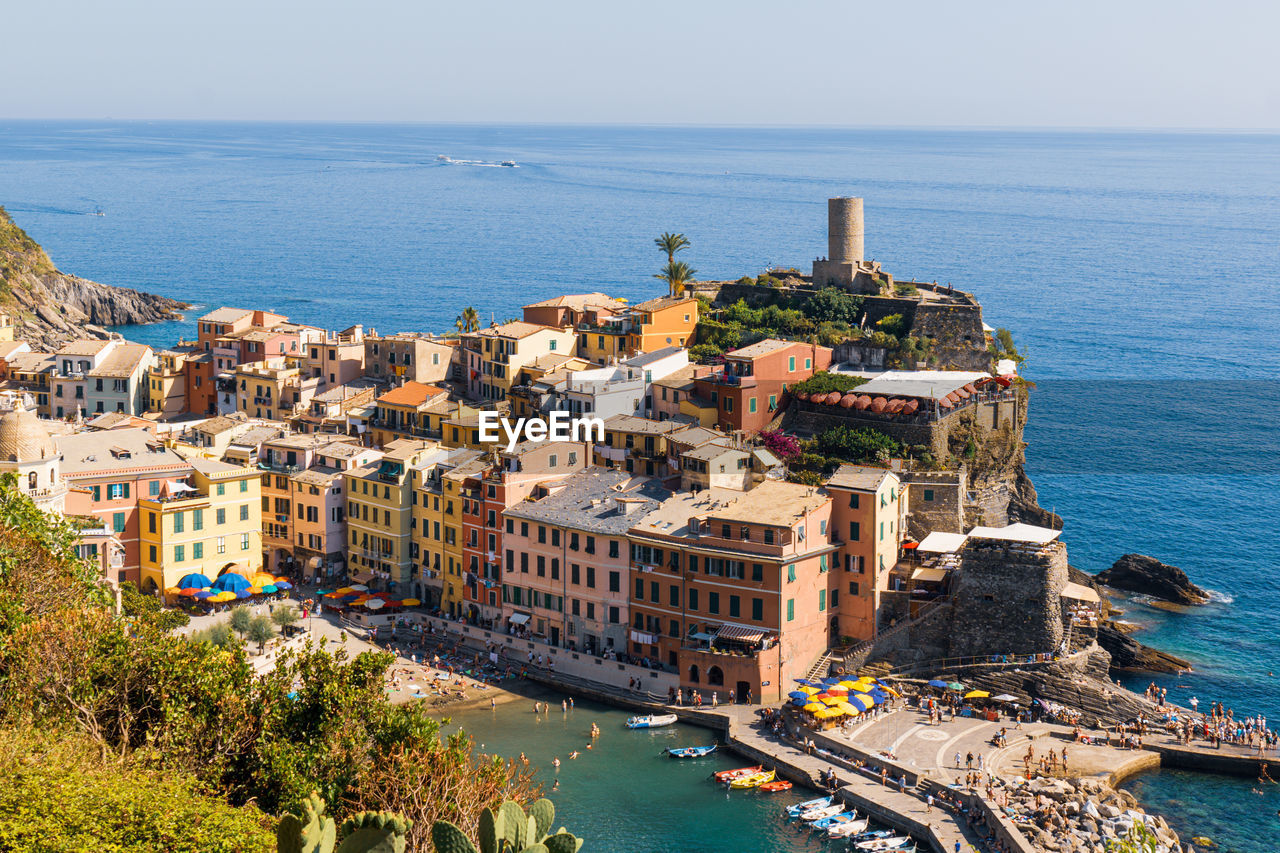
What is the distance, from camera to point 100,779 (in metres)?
27.4

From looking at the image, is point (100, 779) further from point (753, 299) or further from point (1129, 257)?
point (1129, 257)

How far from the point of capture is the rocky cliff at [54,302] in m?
121

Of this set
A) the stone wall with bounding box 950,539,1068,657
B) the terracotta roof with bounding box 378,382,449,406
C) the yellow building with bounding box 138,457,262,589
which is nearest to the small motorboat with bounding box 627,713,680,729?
the stone wall with bounding box 950,539,1068,657

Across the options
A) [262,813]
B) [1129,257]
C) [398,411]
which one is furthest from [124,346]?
[1129,257]

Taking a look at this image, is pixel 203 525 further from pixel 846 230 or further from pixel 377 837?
pixel 377 837

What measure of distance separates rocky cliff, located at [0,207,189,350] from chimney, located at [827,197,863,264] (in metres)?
63.6

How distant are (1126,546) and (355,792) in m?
54.6

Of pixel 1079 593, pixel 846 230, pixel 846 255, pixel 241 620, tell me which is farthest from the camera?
pixel 846 255

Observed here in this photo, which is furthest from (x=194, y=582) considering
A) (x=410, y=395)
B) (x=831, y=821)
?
(x=831, y=821)

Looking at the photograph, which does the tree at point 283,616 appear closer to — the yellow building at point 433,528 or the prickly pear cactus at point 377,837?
the yellow building at point 433,528

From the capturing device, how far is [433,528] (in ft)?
209

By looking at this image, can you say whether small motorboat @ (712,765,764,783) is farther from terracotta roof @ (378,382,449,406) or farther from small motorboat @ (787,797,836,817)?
terracotta roof @ (378,382,449,406)
